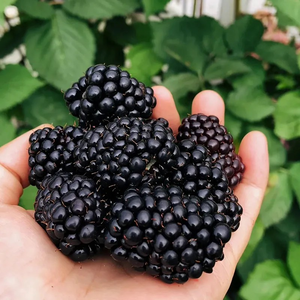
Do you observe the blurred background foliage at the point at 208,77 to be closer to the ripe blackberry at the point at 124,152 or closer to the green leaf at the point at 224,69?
the green leaf at the point at 224,69

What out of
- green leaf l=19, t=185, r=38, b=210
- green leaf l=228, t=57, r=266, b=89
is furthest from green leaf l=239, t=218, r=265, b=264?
green leaf l=19, t=185, r=38, b=210

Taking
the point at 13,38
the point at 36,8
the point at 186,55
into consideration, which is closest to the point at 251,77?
the point at 186,55

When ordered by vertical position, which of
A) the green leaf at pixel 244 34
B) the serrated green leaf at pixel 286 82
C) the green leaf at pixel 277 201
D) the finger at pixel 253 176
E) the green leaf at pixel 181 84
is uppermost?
the green leaf at pixel 244 34

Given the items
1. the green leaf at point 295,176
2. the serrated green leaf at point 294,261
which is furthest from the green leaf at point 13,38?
the serrated green leaf at point 294,261

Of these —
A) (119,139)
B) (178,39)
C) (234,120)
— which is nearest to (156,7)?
(178,39)

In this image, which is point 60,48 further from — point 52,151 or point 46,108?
point 52,151

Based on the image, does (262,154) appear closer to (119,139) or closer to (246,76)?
(246,76)
